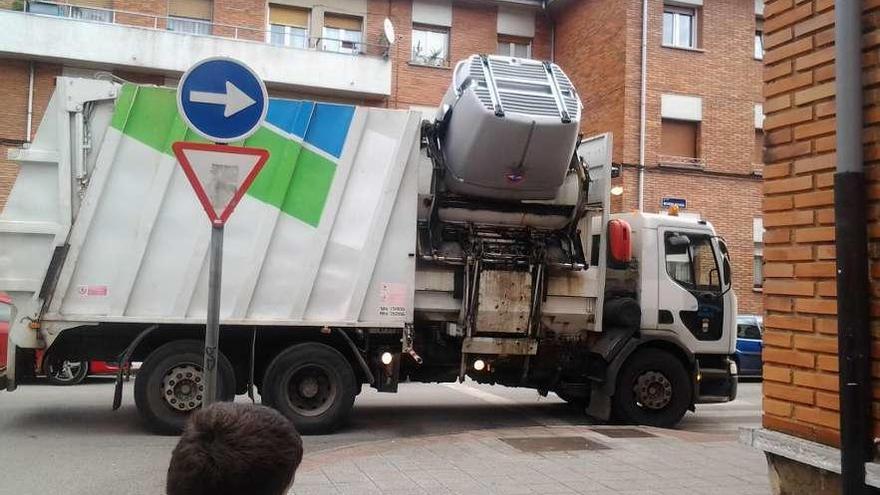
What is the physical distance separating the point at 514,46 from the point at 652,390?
15.6 m

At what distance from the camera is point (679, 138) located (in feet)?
65.8

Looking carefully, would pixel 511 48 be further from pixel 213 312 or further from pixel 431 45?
pixel 213 312

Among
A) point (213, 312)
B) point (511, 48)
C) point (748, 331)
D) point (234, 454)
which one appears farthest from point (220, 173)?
point (511, 48)

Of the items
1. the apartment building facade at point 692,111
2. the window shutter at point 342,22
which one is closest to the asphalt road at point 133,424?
the apartment building facade at point 692,111

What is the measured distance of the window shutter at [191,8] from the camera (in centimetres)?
1967

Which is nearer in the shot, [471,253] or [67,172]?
[67,172]

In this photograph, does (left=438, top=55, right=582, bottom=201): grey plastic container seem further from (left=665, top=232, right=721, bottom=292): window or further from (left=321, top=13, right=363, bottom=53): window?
(left=321, top=13, right=363, bottom=53): window

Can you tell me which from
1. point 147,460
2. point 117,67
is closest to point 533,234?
point 147,460

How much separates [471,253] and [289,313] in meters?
1.99

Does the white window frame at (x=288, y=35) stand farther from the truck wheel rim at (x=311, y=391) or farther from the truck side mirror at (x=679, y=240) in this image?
the truck wheel rim at (x=311, y=391)

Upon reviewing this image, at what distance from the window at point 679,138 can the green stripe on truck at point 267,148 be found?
14.2 meters

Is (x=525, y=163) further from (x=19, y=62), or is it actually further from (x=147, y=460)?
(x=19, y=62)

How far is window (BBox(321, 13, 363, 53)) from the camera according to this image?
20.5m

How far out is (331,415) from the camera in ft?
25.8
